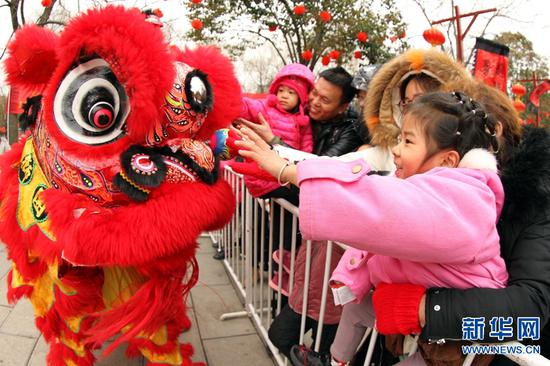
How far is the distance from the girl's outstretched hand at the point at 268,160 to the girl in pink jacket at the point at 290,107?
107 centimetres

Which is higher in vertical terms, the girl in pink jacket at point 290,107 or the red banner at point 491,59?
the red banner at point 491,59

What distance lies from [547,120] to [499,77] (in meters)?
21.4

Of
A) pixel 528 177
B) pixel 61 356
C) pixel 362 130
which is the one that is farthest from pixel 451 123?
pixel 61 356

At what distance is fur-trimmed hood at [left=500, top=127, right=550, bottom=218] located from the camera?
3.84ft

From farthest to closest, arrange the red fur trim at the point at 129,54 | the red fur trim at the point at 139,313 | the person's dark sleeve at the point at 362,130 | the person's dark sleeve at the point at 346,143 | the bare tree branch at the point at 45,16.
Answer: the bare tree branch at the point at 45,16, the person's dark sleeve at the point at 346,143, the person's dark sleeve at the point at 362,130, the red fur trim at the point at 139,313, the red fur trim at the point at 129,54

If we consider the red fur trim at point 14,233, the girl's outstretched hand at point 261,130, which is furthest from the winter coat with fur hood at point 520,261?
the red fur trim at point 14,233

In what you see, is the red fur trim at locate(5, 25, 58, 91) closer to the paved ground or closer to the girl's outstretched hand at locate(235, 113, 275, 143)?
the girl's outstretched hand at locate(235, 113, 275, 143)

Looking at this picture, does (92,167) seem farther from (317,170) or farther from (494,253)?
(494,253)

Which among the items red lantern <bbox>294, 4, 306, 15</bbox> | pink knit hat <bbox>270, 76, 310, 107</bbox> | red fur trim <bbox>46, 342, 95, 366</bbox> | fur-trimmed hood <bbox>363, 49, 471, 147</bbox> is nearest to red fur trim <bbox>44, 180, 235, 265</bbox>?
red fur trim <bbox>46, 342, 95, 366</bbox>

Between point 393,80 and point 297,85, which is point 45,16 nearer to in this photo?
point 297,85

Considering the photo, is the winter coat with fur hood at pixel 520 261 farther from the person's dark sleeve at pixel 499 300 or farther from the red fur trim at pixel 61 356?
the red fur trim at pixel 61 356

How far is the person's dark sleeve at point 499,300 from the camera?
41.6 inches

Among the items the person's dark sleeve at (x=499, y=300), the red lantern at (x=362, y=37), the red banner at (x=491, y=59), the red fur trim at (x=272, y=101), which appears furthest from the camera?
the red lantern at (x=362, y=37)

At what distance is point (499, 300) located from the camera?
1.06 meters
